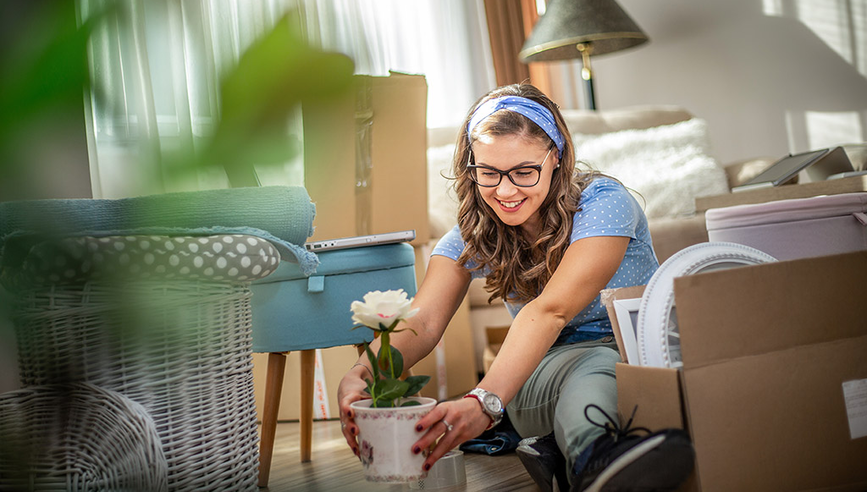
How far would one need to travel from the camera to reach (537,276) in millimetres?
1350

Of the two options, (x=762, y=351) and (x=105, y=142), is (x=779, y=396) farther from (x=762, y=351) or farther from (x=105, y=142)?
(x=105, y=142)

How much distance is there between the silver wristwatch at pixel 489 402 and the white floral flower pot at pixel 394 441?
11cm

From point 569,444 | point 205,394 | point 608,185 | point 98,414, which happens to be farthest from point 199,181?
point 608,185

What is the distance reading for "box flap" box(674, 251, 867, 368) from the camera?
0.94 metres

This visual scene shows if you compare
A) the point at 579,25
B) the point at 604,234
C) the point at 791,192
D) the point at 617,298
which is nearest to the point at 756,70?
the point at 579,25

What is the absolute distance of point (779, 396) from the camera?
0.95 metres

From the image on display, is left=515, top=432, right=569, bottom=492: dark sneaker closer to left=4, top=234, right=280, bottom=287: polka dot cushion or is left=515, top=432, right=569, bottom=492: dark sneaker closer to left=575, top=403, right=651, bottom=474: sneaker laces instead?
left=575, top=403, right=651, bottom=474: sneaker laces

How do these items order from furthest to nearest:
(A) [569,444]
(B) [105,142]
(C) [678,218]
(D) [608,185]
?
(C) [678,218] < (D) [608,185] < (A) [569,444] < (B) [105,142]

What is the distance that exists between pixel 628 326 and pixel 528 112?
1.49 feet

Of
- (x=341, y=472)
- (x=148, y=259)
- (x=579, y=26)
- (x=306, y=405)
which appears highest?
(x=579, y=26)

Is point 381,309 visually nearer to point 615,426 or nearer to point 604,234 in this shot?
point 615,426

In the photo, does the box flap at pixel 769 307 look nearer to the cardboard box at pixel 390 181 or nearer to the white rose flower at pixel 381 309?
the white rose flower at pixel 381 309

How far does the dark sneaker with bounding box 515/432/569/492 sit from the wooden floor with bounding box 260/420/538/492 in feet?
0.22

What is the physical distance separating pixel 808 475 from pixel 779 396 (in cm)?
11
